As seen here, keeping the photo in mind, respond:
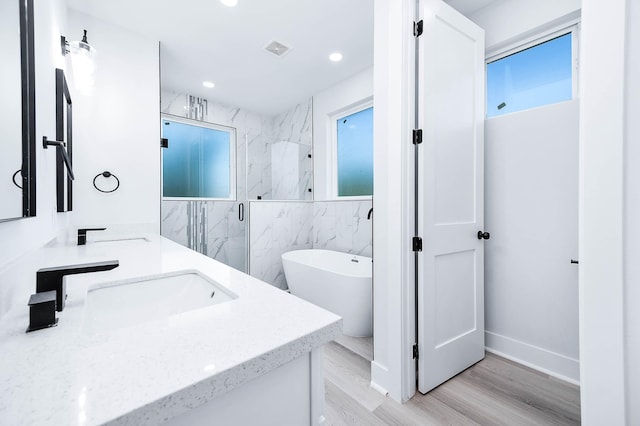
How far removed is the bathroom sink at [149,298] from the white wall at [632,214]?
112 cm

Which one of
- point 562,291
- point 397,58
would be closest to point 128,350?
point 397,58

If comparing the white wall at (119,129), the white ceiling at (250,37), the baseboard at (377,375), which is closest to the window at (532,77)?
the white ceiling at (250,37)

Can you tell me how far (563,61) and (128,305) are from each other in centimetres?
292

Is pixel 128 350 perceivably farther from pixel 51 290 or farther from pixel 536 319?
pixel 536 319

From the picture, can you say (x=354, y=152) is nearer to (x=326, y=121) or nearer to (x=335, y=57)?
(x=326, y=121)

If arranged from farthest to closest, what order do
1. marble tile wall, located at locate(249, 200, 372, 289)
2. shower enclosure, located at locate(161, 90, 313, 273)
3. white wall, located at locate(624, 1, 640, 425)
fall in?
shower enclosure, located at locate(161, 90, 313, 273) → marble tile wall, located at locate(249, 200, 372, 289) → white wall, located at locate(624, 1, 640, 425)

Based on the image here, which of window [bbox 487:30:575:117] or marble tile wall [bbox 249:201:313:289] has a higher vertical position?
window [bbox 487:30:575:117]

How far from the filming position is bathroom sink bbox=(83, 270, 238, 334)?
818 millimetres

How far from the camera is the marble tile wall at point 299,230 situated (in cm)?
325

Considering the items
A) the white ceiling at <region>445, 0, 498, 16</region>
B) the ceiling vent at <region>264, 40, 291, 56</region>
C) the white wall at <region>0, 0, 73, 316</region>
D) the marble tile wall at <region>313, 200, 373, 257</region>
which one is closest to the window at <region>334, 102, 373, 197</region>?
the marble tile wall at <region>313, 200, 373, 257</region>

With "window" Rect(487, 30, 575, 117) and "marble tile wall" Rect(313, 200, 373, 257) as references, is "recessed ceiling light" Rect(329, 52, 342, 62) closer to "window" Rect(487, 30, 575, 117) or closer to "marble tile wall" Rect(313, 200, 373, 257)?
"window" Rect(487, 30, 575, 117)

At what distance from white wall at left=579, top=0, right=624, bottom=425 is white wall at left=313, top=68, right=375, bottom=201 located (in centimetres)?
256

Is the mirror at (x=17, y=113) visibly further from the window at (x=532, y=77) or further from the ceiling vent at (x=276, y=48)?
the window at (x=532, y=77)

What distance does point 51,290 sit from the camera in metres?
0.64
